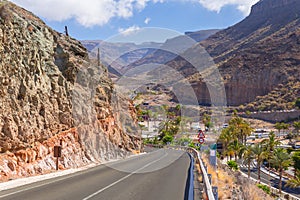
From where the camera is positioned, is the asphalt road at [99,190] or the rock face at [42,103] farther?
the rock face at [42,103]

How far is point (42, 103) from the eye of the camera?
19.1 meters

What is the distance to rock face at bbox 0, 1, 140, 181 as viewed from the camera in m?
15.9

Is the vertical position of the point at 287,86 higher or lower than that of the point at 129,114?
higher

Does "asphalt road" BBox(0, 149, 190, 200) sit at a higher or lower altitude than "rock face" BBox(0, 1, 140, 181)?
lower

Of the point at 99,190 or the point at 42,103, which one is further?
the point at 42,103

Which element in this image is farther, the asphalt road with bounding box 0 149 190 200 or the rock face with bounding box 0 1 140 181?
the rock face with bounding box 0 1 140 181

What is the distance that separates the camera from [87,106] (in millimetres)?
25562

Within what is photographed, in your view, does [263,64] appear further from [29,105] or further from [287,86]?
[29,105]

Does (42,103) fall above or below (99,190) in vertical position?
above

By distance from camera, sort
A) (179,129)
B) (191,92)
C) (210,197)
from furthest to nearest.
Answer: (191,92) → (179,129) → (210,197)

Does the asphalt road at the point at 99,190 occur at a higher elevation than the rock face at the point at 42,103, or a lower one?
lower

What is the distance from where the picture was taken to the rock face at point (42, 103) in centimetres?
1588

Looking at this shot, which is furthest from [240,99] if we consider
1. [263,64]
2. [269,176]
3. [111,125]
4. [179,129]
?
[111,125]

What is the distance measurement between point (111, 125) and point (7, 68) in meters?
16.6
